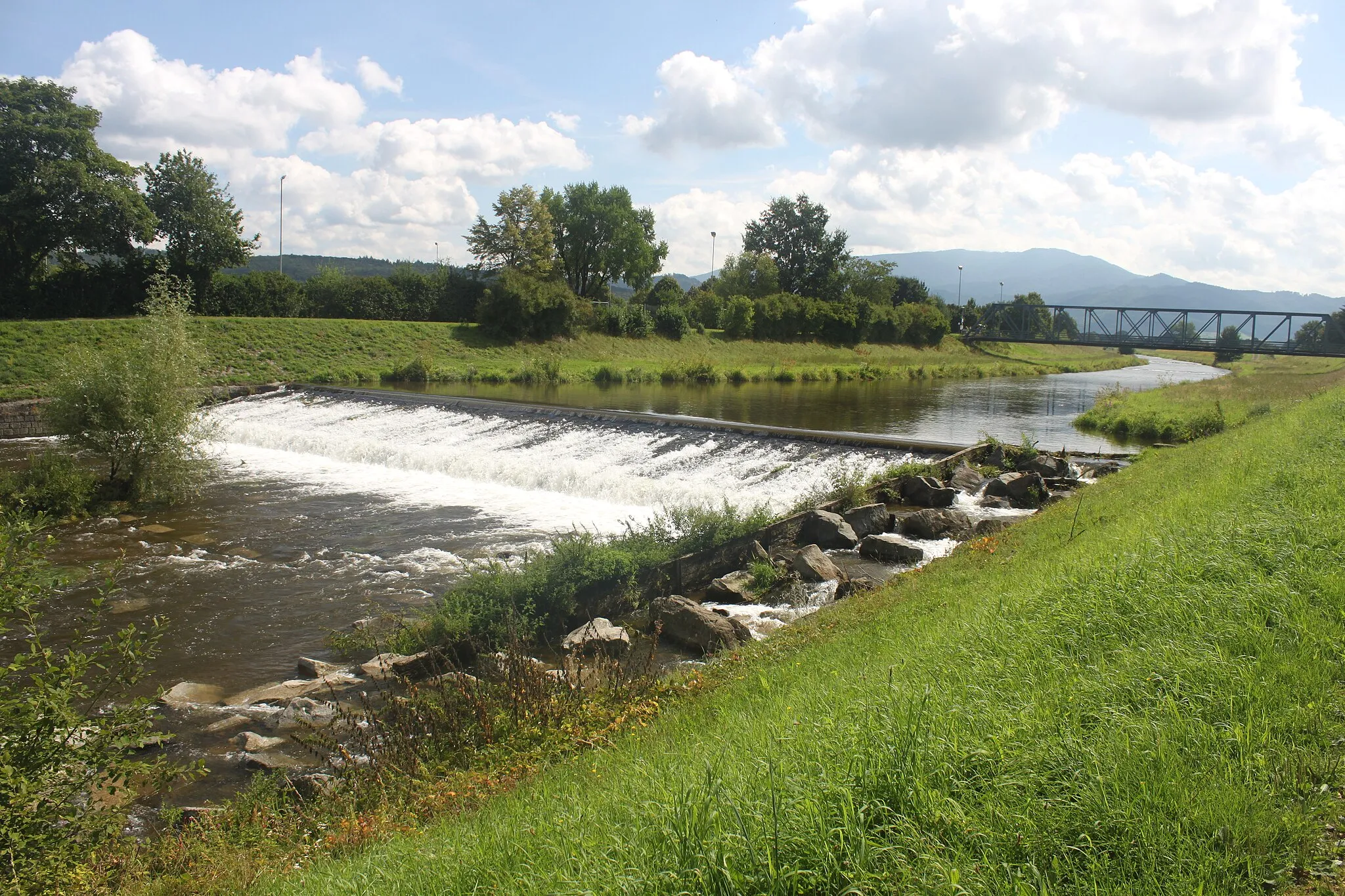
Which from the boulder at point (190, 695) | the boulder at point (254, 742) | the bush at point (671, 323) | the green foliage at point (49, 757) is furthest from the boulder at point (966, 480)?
the bush at point (671, 323)

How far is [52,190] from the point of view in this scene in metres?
37.7

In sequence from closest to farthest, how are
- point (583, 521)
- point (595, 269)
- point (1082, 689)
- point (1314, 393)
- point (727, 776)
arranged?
point (727, 776) → point (1082, 689) → point (583, 521) → point (1314, 393) → point (595, 269)

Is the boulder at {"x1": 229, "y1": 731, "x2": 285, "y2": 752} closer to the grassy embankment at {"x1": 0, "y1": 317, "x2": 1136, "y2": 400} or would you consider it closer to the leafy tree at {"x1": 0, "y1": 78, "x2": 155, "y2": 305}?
the grassy embankment at {"x1": 0, "y1": 317, "x2": 1136, "y2": 400}

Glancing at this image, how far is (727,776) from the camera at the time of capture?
3756mm

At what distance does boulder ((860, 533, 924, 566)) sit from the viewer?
11.9m

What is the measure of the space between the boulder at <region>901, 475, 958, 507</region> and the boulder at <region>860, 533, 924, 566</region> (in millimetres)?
2818

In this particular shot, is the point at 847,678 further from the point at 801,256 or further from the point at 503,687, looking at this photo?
the point at 801,256

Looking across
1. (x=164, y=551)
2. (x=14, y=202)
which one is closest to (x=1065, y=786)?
(x=164, y=551)

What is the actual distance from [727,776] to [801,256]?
88.5 metres

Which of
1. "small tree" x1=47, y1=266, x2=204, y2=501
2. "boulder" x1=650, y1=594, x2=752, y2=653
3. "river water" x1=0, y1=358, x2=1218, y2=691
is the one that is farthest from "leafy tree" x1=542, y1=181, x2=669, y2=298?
"boulder" x1=650, y1=594, x2=752, y2=653

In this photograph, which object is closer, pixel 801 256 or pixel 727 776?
pixel 727 776

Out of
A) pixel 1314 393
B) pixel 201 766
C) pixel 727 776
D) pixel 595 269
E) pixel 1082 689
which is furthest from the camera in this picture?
pixel 595 269

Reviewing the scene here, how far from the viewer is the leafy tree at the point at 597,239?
67.7 metres

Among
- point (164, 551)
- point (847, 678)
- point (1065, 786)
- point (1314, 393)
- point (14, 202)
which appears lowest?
point (164, 551)
